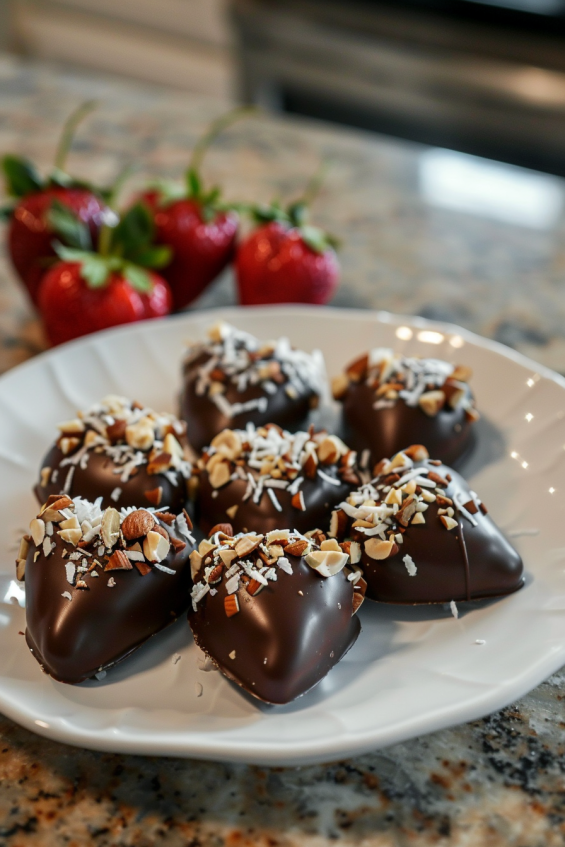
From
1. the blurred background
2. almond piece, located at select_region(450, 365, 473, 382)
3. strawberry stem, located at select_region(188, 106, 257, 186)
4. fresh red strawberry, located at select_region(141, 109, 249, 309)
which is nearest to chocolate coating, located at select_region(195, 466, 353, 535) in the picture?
almond piece, located at select_region(450, 365, 473, 382)

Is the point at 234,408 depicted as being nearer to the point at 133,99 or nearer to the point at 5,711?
the point at 5,711

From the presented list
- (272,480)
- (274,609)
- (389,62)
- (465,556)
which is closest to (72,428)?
(272,480)

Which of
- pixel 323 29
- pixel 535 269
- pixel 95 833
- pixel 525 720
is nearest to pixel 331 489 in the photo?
pixel 525 720

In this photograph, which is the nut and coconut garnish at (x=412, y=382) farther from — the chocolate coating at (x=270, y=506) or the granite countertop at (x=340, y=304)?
the granite countertop at (x=340, y=304)

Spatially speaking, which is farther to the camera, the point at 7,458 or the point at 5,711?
the point at 7,458

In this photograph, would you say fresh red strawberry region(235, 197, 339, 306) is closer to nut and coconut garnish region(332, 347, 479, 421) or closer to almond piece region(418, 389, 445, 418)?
nut and coconut garnish region(332, 347, 479, 421)

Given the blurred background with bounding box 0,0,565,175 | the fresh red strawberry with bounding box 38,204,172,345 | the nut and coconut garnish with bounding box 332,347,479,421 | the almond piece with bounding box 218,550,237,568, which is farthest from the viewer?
the blurred background with bounding box 0,0,565,175

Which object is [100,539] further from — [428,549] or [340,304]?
[340,304]
